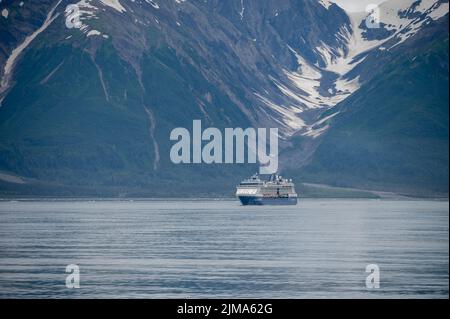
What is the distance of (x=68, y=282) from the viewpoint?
3903 inches

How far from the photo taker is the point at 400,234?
510 ft

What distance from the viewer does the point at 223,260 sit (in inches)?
4697

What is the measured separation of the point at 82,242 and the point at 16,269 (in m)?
32.6

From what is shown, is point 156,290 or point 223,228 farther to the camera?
point 223,228

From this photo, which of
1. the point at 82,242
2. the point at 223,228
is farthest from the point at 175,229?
the point at 82,242

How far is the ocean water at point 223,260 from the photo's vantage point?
3730 inches

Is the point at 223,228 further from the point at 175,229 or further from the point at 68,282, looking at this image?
the point at 68,282

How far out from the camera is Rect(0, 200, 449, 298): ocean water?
94.8 metres
